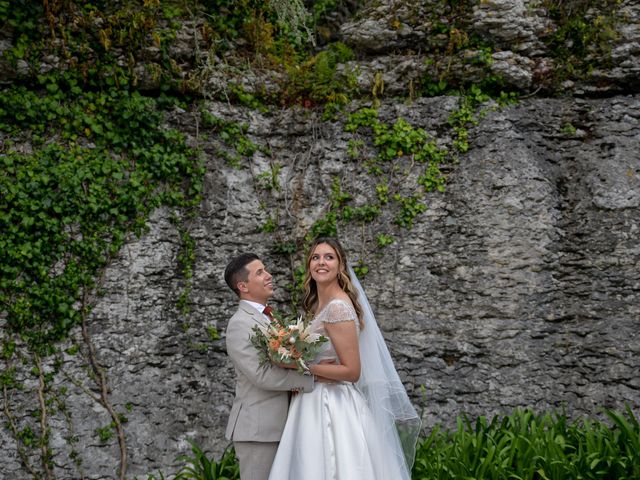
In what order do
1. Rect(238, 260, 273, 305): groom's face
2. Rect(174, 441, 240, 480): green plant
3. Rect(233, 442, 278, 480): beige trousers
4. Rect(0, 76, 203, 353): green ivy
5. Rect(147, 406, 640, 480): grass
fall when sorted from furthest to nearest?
1. Rect(0, 76, 203, 353): green ivy
2. Rect(174, 441, 240, 480): green plant
3. Rect(147, 406, 640, 480): grass
4. Rect(238, 260, 273, 305): groom's face
5. Rect(233, 442, 278, 480): beige trousers

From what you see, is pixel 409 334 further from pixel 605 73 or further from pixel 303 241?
pixel 605 73

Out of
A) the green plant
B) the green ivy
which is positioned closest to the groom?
the green plant

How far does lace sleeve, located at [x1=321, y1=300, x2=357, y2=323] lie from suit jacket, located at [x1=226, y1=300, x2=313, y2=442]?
1.23ft

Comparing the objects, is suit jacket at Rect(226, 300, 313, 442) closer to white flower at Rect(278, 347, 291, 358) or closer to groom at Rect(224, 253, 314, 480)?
groom at Rect(224, 253, 314, 480)

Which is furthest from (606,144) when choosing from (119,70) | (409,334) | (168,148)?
(119,70)

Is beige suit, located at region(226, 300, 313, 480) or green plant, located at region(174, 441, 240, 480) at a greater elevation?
beige suit, located at region(226, 300, 313, 480)

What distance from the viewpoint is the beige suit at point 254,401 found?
375 cm

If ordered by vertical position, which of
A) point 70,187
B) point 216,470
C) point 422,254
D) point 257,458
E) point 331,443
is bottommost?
point 216,470

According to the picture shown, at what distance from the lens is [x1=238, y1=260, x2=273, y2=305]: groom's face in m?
4.04

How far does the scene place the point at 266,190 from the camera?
22.2 feet

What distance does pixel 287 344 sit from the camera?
3.63 meters

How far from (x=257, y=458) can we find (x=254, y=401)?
343 mm

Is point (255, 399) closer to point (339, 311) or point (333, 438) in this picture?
point (333, 438)

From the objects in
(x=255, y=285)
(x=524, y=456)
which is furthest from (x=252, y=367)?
(x=524, y=456)
